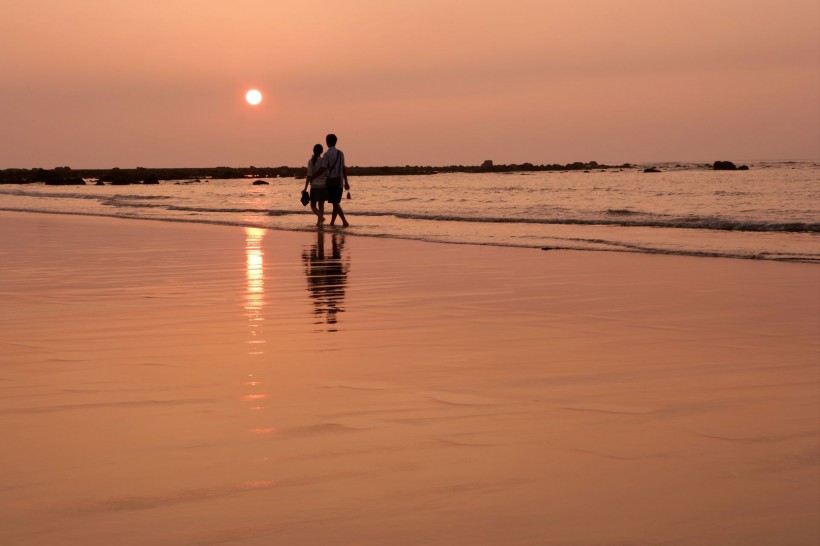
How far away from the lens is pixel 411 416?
16.7ft

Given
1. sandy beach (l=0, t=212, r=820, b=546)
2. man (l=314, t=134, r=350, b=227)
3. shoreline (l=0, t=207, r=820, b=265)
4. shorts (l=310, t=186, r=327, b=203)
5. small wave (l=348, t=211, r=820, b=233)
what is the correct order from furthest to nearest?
shorts (l=310, t=186, r=327, b=203) < man (l=314, t=134, r=350, b=227) < small wave (l=348, t=211, r=820, b=233) < shoreline (l=0, t=207, r=820, b=265) < sandy beach (l=0, t=212, r=820, b=546)

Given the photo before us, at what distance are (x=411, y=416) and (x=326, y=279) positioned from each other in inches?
281

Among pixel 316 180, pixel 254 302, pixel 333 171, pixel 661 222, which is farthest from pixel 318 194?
pixel 254 302

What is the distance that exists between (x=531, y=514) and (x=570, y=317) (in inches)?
202

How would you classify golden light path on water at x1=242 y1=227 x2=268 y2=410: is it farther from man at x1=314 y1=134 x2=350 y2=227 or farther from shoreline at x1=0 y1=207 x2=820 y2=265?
man at x1=314 y1=134 x2=350 y2=227

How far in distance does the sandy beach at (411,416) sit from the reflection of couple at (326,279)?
0.09 meters

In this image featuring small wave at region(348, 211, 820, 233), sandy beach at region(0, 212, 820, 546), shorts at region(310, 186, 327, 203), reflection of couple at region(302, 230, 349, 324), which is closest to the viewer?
sandy beach at region(0, 212, 820, 546)

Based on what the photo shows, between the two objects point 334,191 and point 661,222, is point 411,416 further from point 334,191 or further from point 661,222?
point 661,222

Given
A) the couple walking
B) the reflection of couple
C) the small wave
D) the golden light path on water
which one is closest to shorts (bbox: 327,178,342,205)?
the couple walking

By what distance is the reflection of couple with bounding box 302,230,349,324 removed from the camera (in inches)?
369

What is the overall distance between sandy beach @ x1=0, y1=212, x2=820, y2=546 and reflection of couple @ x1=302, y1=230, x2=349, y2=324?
87mm

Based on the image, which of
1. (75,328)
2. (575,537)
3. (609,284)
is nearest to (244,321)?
(75,328)

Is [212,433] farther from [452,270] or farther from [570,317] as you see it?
[452,270]

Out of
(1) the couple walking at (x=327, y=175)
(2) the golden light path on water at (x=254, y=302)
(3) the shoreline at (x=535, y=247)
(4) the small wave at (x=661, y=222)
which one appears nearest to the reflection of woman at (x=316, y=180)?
(1) the couple walking at (x=327, y=175)
